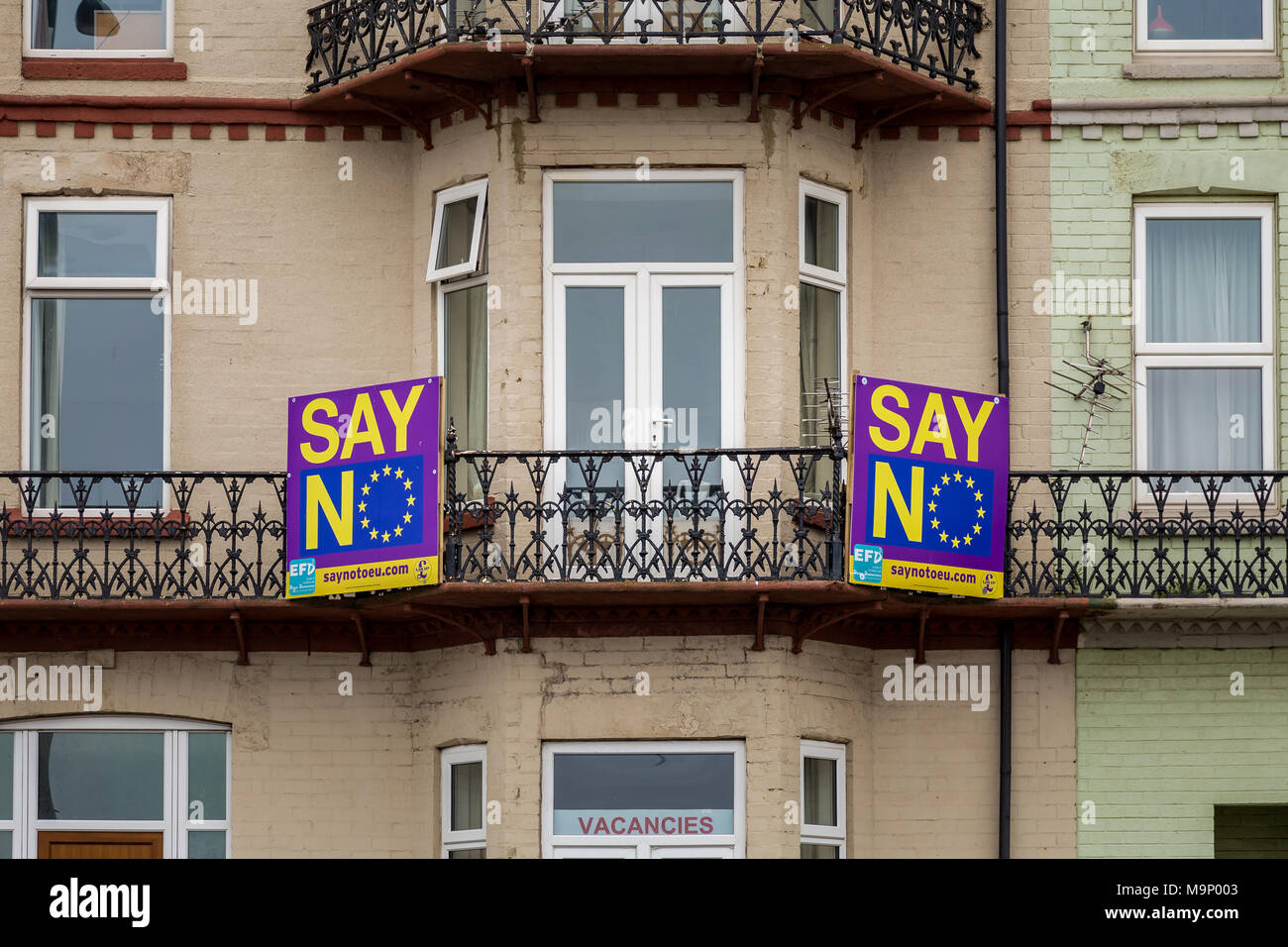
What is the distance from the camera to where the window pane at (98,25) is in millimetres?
19500

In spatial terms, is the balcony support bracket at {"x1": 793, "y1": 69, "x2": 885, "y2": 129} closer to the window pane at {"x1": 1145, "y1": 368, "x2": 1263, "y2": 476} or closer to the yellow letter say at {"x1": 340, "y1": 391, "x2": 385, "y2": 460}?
the window pane at {"x1": 1145, "y1": 368, "x2": 1263, "y2": 476}

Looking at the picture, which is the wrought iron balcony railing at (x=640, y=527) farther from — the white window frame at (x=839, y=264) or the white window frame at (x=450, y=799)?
the white window frame at (x=450, y=799)

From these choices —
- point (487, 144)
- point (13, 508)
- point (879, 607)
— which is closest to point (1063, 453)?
point (879, 607)

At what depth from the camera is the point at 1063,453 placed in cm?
1894

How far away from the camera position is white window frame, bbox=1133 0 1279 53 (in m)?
19.4

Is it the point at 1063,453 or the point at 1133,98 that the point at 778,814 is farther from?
the point at 1133,98

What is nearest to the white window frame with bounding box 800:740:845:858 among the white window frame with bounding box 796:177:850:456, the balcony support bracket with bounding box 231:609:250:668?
the white window frame with bounding box 796:177:850:456

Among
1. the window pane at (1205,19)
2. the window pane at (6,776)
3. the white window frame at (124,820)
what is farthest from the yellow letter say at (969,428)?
the window pane at (6,776)

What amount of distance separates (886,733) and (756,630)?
154 centimetres

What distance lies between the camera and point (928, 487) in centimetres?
1762

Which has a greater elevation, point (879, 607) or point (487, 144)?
point (487, 144)

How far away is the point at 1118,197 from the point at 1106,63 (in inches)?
42.8

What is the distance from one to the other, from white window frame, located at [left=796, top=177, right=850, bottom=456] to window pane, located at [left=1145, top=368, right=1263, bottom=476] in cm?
243

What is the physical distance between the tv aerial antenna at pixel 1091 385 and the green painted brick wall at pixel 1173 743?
1768 millimetres
